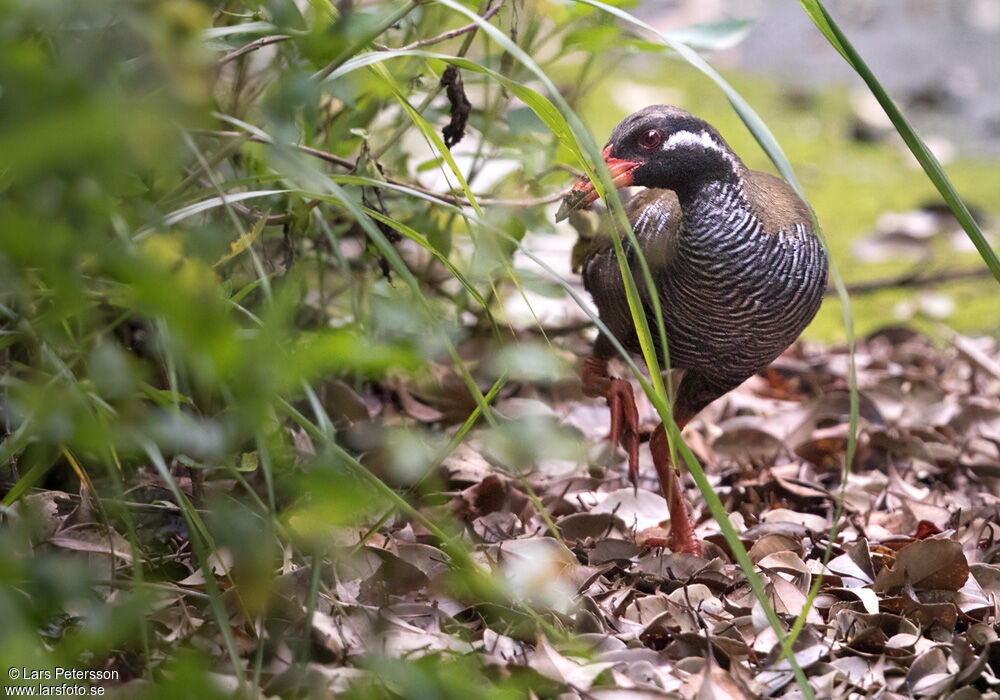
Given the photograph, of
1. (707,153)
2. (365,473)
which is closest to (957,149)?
(707,153)

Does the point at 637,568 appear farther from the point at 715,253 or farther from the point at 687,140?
the point at 687,140

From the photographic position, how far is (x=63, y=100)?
971 millimetres

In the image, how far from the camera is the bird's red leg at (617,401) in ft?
8.15

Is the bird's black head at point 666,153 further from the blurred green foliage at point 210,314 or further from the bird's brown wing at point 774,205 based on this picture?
the blurred green foliage at point 210,314

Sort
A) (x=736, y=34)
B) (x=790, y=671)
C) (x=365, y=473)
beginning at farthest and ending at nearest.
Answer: (x=736, y=34) < (x=790, y=671) < (x=365, y=473)

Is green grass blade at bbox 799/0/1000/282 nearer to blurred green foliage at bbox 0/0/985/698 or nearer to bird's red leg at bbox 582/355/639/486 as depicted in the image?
blurred green foliage at bbox 0/0/985/698

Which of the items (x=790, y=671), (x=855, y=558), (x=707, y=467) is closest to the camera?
(x=790, y=671)

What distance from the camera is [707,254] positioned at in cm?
222

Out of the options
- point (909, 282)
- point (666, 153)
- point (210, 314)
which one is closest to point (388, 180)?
point (666, 153)

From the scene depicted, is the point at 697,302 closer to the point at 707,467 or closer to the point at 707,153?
the point at 707,153

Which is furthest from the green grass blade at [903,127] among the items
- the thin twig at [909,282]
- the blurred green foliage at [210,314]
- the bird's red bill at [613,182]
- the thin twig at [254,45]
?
the thin twig at [909,282]

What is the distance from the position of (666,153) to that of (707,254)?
236 millimetres

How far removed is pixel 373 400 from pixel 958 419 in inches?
70.1

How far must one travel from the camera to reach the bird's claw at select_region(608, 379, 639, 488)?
8.14ft
